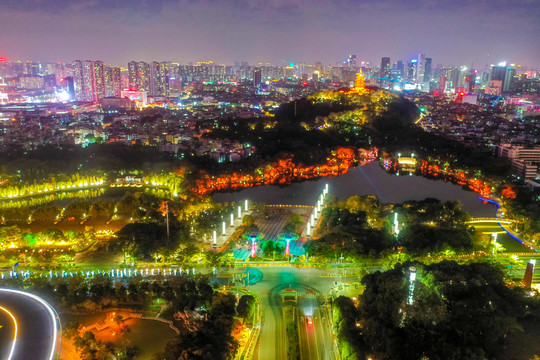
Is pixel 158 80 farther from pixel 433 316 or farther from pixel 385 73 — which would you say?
pixel 433 316

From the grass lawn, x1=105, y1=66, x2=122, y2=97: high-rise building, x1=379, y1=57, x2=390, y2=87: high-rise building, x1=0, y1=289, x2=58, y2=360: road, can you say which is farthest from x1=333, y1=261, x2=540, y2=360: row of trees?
x1=379, y1=57, x2=390, y2=87: high-rise building

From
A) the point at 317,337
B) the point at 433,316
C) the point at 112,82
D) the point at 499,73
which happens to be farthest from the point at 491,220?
the point at 499,73

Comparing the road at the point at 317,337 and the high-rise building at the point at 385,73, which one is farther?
the high-rise building at the point at 385,73

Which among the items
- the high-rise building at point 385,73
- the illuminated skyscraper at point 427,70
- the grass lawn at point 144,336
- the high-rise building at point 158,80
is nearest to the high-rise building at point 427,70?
the illuminated skyscraper at point 427,70

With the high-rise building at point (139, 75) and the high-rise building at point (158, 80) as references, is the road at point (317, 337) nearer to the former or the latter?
the high-rise building at point (158, 80)

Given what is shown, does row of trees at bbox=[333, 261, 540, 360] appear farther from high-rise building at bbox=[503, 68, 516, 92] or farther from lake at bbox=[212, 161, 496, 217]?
high-rise building at bbox=[503, 68, 516, 92]

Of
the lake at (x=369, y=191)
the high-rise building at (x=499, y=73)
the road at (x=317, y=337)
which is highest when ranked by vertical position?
Result: the high-rise building at (x=499, y=73)
